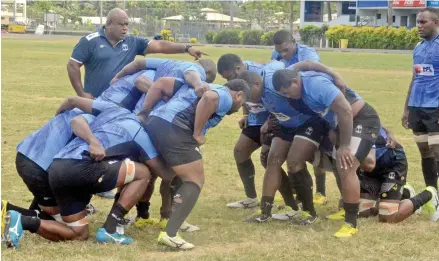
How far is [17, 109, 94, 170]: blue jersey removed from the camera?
251 inches

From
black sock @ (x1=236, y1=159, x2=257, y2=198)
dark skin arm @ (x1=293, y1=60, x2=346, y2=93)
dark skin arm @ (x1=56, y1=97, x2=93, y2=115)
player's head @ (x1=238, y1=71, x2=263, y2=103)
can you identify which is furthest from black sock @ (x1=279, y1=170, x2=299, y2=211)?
dark skin arm @ (x1=56, y1=97, x2=93, y2=115)

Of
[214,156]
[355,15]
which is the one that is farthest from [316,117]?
[355,15]

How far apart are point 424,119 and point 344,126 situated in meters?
1.99

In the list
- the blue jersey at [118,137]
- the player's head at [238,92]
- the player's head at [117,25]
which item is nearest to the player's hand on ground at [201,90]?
the player's head at [238,92]

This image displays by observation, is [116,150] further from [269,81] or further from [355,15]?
[355,15]

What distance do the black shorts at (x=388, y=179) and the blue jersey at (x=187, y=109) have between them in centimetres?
203

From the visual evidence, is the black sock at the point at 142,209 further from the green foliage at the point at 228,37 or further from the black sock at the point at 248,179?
the green foliage at the point at 228,37

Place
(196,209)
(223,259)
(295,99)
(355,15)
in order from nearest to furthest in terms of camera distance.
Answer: (223,259) → (295,99) → (196,209) → (355,15)

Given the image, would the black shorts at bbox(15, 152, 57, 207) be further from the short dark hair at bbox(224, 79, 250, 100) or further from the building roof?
the building roof

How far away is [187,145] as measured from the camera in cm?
644

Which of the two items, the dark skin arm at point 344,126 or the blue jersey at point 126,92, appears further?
the blue jersey at point 126,92

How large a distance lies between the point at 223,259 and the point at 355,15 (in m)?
70.4

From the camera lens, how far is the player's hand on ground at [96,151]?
616cm

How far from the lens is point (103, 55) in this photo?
28.6ft
